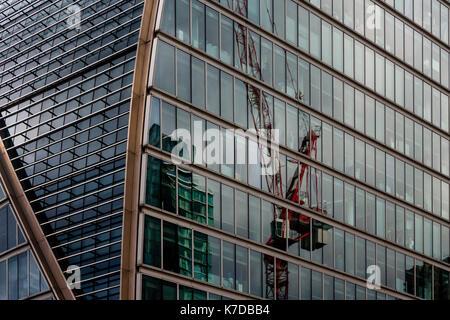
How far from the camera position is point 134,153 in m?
43.7

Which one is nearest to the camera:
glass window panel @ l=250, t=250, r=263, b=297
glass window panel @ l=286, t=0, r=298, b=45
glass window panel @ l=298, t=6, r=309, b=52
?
glass window panel @ l=250, t=250, r=263, b=297

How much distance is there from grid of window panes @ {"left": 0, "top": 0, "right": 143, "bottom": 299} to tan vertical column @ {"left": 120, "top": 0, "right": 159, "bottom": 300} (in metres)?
1.11

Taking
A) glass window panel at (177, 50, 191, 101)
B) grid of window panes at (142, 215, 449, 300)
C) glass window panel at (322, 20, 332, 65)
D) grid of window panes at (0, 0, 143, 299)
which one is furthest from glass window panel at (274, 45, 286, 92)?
grid of window panes at (0, 0, 143, 299)

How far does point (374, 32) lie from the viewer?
2302 inches

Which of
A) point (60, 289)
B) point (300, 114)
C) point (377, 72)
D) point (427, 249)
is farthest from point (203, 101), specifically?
point (427, 249)

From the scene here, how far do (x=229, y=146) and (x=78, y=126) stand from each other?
705cm

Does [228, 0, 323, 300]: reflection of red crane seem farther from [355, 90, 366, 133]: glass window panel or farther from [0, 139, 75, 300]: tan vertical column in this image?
[0, 139, 75, 300]: tan vertical column

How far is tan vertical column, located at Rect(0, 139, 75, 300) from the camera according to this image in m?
46.2

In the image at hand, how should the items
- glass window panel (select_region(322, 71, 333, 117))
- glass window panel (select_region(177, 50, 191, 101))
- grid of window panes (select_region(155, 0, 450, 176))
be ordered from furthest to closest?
1. glass window panel (select_region(322, 71, 333, 117))
2. grid of window panes (select_region(155, 0, 450, 176))
3. glass window panel (select_region(177, 50, 191, 101))

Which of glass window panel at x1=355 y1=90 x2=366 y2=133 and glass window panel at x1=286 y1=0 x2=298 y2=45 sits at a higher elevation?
glass window panel at x1=286 y1=0 x2=298 y2=45

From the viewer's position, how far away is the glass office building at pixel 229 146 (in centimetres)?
4447

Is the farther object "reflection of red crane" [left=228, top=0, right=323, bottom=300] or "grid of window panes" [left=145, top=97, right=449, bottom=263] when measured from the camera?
"reflection of red crane" [left=228, top=0, right=323, bottom=300]

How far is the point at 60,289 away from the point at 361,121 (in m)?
19.5

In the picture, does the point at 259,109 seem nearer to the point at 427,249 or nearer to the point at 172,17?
the point at 172,17
